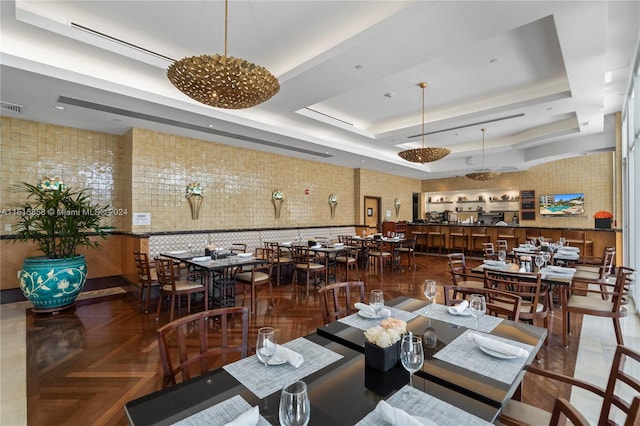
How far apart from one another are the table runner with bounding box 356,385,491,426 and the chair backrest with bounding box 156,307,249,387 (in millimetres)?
867

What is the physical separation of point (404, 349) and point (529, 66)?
5.50 metres

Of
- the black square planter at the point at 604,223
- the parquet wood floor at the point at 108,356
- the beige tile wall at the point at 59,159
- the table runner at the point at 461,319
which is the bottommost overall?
the parquet wood floor at the point at 108,356

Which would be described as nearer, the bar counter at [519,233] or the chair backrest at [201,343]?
the chair backrest at [201,343]

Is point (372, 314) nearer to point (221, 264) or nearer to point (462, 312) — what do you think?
point (462, 312)

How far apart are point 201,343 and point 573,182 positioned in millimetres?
13573

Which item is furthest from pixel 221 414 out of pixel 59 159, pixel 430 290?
pixel 59 159

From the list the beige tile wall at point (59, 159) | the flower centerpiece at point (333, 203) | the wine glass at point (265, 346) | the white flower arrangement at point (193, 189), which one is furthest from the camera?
the flower centerpiece at point (333, 203)

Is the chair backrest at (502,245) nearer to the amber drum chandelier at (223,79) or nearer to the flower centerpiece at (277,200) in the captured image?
the amber drum chandelier at (223,79)

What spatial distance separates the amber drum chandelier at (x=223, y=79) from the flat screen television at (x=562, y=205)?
12354mm

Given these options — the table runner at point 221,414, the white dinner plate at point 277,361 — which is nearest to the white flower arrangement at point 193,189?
the white dinner plate at point 277,361

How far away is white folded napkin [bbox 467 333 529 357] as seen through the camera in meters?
1.41

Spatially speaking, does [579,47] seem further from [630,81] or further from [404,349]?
[404,349]

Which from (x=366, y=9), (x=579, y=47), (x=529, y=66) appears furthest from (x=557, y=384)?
(x=529, y=66)

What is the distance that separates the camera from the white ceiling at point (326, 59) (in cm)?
323
